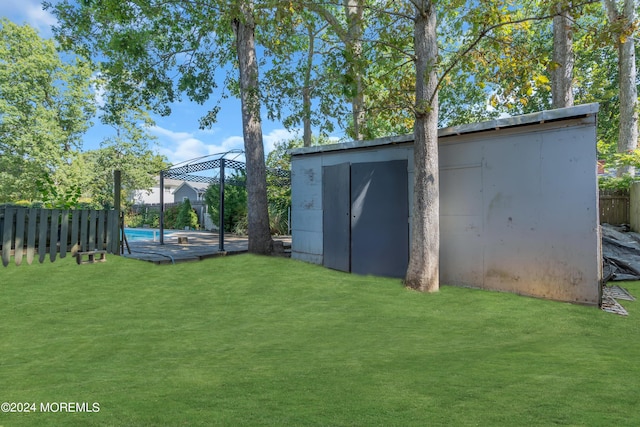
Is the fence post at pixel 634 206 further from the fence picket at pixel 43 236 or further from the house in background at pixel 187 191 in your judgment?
the house in background at pixel 187 191

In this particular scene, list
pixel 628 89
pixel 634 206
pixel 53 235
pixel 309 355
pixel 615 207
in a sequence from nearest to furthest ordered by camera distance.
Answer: pixel 309 355 → pixel 53 235 → pixel 634 206 → pixel 615 207 → pixel 628 89

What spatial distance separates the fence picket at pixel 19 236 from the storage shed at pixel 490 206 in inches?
231

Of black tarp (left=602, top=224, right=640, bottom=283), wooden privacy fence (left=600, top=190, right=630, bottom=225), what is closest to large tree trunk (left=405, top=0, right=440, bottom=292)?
black tarp (left=602, top=224, right=640, bottom=283)

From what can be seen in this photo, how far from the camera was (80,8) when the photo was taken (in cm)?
1080

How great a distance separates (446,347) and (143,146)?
96.5ft

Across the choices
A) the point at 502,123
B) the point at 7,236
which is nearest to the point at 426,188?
the point at 502,123

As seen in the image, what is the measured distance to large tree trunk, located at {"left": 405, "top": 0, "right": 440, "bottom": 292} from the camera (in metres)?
5.62

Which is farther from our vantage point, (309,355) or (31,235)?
(31,235)

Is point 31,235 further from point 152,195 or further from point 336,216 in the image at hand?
point 152,195

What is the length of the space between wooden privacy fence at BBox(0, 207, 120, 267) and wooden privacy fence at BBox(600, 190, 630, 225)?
45.5ft

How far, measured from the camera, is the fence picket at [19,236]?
6707 mm

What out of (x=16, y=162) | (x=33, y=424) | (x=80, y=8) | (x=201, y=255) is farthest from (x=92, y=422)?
(x=16, y=162)

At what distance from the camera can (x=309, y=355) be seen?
299 cm

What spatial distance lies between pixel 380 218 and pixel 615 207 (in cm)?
903
